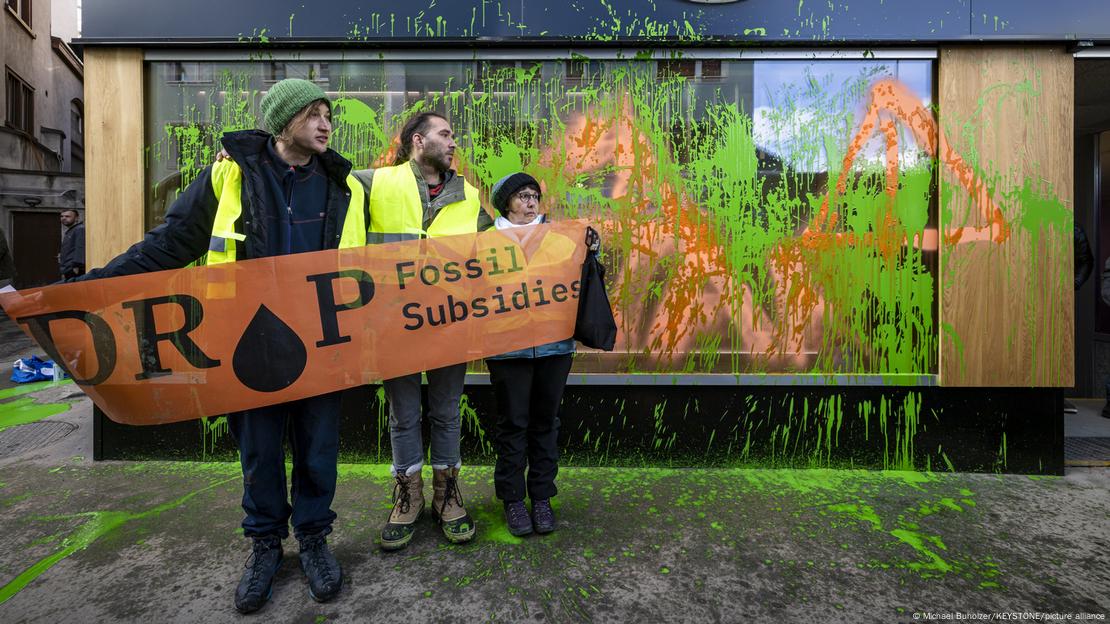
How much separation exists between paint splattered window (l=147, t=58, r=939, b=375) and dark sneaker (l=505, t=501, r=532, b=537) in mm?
1160

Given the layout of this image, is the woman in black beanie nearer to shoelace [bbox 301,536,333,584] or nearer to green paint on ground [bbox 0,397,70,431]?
shoelace [bbox 301,536,333,584]

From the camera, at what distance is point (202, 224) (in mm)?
2072

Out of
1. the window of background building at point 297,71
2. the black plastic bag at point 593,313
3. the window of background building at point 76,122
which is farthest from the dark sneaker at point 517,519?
the window of background building at point 76,122

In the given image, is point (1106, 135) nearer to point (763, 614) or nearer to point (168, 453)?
point (763, 614)

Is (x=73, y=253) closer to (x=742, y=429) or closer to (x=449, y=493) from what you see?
(x=449, y=493)

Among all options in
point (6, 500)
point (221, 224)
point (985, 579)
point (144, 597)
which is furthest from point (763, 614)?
point (6, 500)

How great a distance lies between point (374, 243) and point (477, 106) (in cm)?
152

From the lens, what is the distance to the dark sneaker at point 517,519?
255 centimetres

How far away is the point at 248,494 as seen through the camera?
2131mm

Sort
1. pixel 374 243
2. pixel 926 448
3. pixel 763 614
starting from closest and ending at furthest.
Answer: pixel 763 614
pixel 374 243
pixel 926 448

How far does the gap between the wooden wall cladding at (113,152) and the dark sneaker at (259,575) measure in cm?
244

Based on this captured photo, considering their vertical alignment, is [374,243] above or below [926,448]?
above

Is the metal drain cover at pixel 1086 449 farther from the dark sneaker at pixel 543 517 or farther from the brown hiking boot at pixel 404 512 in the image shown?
the brown hiking boot at pixel 404 512

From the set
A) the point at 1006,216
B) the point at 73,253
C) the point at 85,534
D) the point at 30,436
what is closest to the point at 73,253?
the point at 73,253
